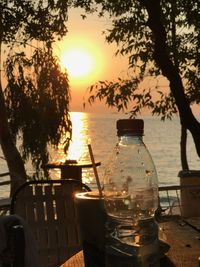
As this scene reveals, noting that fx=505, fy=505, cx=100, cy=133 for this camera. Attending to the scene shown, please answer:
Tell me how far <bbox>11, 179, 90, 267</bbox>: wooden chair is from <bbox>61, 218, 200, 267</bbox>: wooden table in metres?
0.66

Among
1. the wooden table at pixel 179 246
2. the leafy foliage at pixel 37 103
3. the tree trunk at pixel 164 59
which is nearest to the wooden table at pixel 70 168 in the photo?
the leafy foliage at pixel 37 103

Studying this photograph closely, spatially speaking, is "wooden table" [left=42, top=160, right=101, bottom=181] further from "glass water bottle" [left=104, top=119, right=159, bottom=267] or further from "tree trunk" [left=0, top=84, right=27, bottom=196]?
"glass water bottle" [left=104, top=119, right=159, bottom=267]

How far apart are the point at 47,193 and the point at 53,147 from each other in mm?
8203

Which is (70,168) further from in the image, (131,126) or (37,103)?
(131,126)

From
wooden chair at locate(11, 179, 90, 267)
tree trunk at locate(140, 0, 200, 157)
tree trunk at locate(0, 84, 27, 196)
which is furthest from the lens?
tree trunk at locate(0, 84, 27, 196)

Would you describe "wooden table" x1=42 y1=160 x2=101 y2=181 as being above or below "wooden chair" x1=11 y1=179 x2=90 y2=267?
below

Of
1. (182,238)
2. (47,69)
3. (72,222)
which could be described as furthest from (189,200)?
(182,238)

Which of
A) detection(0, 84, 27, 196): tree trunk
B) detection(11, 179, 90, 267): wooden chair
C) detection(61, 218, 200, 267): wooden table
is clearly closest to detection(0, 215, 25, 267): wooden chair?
detection(61, 218, 200, 267): wooden table

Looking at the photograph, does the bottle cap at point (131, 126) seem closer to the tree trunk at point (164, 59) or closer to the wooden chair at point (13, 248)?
the wooden chair at point (13, 248)

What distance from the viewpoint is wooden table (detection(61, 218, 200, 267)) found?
213 cm

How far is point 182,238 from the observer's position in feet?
8.71

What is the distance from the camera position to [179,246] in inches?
94.3

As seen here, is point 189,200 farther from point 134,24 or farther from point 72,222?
point 72,222

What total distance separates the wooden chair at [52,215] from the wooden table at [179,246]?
2.15 feet
